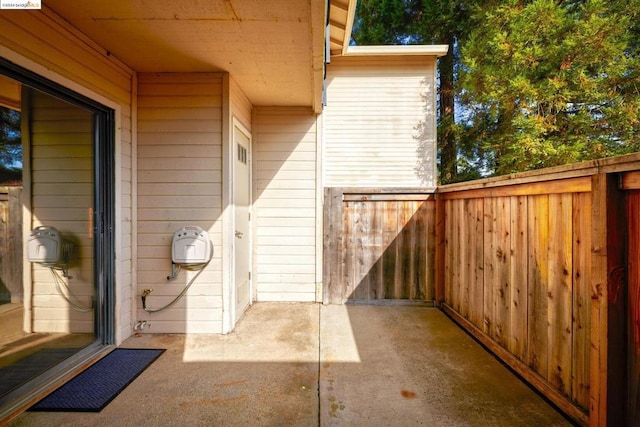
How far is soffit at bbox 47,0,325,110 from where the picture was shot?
1.99 meters

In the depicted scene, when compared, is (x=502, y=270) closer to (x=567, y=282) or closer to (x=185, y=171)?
(x=567, y=282)

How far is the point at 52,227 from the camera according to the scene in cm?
223

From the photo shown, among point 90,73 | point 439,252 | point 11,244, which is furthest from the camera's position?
point 439,252

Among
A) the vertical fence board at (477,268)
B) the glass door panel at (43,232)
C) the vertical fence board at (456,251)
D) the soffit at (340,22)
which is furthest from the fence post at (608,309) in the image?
the glass door panel at (43,232)

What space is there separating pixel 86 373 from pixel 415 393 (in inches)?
87.4

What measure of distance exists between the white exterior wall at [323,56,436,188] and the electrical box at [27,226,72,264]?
3.24 metres

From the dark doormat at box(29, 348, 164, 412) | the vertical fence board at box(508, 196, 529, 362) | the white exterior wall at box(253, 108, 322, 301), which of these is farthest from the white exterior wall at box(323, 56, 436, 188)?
the dark doormat at box(29, 348, 164, 412)

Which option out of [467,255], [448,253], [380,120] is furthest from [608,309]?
[380,120]

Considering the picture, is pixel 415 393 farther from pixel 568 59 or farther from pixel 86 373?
pixel 568 59

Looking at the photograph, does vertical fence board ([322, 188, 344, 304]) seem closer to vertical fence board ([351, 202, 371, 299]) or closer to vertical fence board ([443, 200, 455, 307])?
vertical fence board ([351, 202, 371, 299])

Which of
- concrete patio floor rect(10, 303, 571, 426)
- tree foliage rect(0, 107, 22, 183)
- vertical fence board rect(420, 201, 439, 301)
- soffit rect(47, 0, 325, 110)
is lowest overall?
concrete patio floor rect(10, 303, 571, 426)

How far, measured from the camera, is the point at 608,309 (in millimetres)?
1480

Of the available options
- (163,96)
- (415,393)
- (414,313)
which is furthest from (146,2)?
(414,313)

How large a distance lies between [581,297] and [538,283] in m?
0.37
